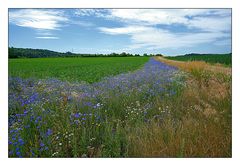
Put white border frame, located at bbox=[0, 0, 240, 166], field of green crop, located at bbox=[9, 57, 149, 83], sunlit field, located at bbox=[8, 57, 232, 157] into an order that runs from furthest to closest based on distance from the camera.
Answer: field of green crop, located at bbox=[9, 57, 149, 83] < white border frame, located at bbox=[0, 0, 240, 166] < sunlit field, located at bbox=[8, 57, 232, 157]

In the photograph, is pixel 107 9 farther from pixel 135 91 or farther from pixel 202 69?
pixel 202 69

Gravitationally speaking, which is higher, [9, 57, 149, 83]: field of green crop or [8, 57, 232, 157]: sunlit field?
[9, 57, 149, 83]: field of green crop

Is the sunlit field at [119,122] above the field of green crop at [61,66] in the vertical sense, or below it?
below

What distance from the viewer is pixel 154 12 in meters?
3.11

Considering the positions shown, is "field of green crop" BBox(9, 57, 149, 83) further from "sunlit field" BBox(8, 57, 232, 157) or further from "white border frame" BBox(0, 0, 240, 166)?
"white border frame" BBox(0, 0, 240, 166)

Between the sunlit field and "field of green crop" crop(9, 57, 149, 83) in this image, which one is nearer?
the sunlit field

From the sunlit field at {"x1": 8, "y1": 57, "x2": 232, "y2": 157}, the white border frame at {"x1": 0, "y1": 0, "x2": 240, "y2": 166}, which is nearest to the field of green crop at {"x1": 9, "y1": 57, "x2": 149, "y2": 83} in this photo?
the sunlit field at {"x1": 8, "y1": 57, "x2": 232, "y2": 157}
